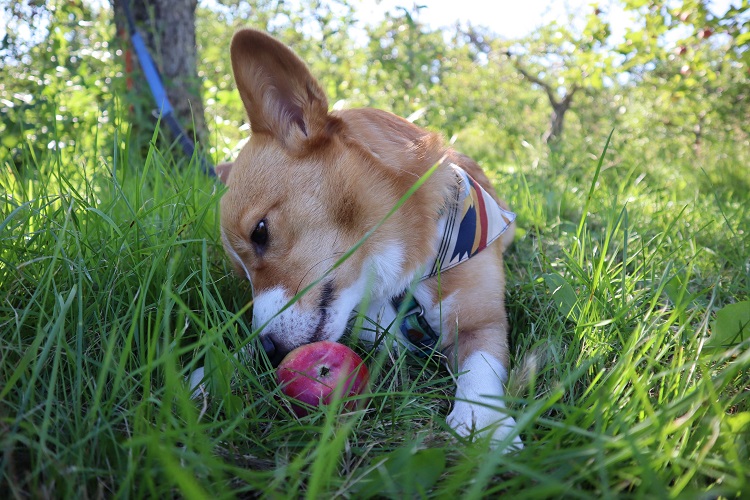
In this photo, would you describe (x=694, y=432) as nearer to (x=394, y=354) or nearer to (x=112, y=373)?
(x=394, y=354)

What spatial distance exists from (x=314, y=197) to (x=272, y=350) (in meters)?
0.56

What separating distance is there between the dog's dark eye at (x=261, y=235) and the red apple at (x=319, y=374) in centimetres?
46

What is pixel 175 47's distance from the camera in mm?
3674

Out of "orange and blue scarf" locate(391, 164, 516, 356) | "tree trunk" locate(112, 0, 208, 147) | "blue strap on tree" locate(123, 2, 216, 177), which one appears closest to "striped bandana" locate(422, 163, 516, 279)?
"orange and blue scarf" locate(391, 164, 516, 356)

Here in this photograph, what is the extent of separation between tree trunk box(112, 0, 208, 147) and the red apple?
2455mm

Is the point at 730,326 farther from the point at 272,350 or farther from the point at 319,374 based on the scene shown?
the point at 272,350

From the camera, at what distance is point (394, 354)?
1.80m

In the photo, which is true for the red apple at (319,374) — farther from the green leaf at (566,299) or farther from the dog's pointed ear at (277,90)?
the dog's pointed ear at (277,90)

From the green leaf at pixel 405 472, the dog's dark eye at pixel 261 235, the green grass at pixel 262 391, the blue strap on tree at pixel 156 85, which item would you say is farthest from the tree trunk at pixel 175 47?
the green leaf at pixel 405 472

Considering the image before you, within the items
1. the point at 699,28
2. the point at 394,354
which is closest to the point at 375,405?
the point at 394,354

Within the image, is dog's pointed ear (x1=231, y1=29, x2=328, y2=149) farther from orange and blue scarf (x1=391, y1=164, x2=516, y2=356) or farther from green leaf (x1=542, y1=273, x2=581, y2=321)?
green leaf (x1=542, y1=273, x2=581, y2=321)

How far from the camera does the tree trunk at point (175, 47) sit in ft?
11.7

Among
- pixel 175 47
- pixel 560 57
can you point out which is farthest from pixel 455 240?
pixel 560 57

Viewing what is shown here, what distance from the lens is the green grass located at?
961 millimetres
